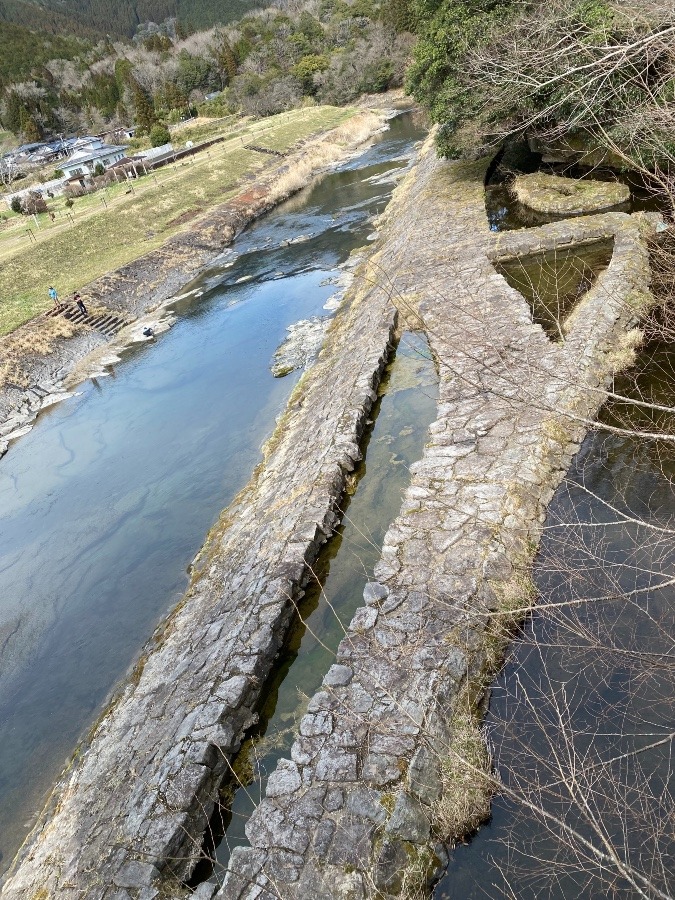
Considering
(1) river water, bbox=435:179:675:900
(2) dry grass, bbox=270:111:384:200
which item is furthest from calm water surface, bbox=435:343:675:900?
(2) dry grass, bbox=270:111:384:200

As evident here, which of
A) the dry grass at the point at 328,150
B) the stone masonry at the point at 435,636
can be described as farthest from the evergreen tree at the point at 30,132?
the stone masonry at the point at 435,636

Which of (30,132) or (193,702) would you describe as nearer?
(193,702)

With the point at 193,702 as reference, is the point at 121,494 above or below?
below

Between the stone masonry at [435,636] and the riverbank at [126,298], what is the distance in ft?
57.1

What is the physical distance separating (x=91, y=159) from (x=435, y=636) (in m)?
78.0

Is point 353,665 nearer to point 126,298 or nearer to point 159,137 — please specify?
point 126,298

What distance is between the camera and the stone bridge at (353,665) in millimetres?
5762

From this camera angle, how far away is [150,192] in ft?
147

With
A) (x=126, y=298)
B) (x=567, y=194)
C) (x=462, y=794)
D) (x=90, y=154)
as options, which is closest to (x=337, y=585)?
(x=462, y=794)

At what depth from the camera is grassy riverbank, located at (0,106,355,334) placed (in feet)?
108

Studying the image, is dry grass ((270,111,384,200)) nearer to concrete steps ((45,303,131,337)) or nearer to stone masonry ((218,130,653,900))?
concrete steps ((45,303,131,337))

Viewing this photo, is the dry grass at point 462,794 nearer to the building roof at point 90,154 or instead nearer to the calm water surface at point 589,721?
the calm water surface at point 589,721

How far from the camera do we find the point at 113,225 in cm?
4009

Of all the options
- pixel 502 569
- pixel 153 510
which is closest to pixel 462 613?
pixel 502 569
